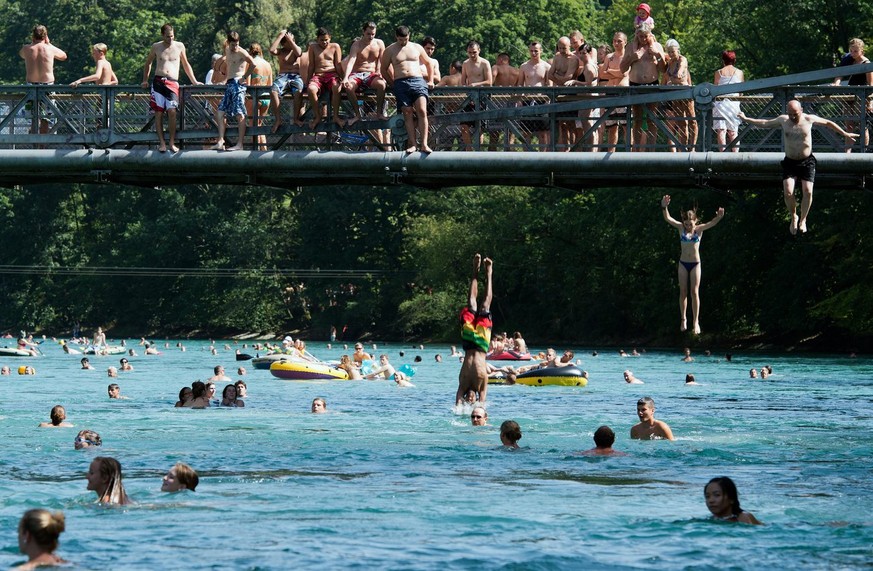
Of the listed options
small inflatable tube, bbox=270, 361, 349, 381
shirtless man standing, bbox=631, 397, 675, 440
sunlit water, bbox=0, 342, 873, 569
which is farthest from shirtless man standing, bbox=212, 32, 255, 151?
small inflatable tube, bbox=270, 361, 349, 381

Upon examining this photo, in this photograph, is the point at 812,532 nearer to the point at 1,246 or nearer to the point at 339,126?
the point at 339,126

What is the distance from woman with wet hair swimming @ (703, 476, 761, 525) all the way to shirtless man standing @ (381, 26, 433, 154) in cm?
802

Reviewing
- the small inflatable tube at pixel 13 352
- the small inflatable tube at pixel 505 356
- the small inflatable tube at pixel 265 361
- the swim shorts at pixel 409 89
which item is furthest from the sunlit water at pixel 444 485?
the small inflatable tube at pixel 13 352

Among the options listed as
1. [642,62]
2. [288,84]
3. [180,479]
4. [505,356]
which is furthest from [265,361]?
[180,479]

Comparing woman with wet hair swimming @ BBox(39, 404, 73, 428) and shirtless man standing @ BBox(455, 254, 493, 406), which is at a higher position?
shirtless man standing @ BBox(455, 254, 493, 406)

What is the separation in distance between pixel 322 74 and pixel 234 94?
1.37 meters

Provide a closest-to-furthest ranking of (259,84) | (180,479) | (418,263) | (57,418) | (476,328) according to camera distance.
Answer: (180,479), (259,84), (476,328), (57,418), (418,263)

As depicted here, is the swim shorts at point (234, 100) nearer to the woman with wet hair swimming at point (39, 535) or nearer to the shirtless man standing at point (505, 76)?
the shirtless man standing at point (505, 76)

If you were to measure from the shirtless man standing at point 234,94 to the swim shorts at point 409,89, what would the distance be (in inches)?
97.4

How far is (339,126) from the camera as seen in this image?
2362cm

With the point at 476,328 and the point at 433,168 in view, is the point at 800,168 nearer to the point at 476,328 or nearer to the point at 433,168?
the point at 433,168

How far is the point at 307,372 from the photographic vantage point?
4788 cm

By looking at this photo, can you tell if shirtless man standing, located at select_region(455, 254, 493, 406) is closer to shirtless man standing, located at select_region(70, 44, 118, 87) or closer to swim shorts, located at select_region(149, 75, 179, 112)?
swim shorts, located at select_region(149, 75, 179, 112)

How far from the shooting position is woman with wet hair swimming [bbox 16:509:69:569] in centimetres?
1319
